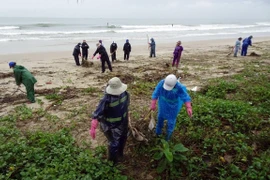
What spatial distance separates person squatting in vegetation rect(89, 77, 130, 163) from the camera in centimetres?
353

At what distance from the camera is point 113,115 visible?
3648 millimetres

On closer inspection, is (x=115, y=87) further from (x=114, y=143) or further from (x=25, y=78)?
(x=25, y=78)

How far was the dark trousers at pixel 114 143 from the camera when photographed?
3.78 metres

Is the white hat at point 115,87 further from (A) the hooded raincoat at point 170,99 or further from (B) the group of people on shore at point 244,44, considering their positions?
(B) the group of people on shore at point 244,44

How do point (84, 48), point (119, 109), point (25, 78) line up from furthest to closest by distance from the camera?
point (84, 48) → point (25, 78) → point (119, 109)

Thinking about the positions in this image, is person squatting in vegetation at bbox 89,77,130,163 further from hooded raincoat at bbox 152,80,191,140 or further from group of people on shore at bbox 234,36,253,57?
group of people on shore at bbox 234,36,253,57

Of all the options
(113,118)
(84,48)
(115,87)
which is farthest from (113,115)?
(84,48)

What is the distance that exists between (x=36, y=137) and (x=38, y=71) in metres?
7.32

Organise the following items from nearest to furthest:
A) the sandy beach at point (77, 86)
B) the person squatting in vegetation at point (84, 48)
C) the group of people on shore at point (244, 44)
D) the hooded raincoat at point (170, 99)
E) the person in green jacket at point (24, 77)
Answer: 1. the hooded raincoat at point (170, 99)
2. the sandy beach at point (77, 86)
3. the person in green jacket at point (24, 77)
4. the person squatting in vegetation at point (84, 48)
5. the group of people on shore at point (244, 44)

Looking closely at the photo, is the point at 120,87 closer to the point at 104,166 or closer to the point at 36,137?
the point at 104,166

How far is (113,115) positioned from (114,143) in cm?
53

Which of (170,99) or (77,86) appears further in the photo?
(77,86)

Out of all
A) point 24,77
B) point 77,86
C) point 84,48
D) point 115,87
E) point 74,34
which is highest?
point 74,34

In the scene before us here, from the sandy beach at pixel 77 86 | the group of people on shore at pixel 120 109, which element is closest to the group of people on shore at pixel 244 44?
the sandy beach at pixel 77 86
